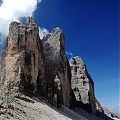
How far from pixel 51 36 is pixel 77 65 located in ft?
95.1

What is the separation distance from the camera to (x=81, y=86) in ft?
244

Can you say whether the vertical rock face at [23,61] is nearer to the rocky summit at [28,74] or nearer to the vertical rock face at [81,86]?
the rocky summit at [28,74]

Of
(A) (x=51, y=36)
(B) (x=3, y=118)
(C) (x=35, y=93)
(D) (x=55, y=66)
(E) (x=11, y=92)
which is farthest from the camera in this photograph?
(A) (x=51, y=36)

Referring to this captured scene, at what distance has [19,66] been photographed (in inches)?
1266

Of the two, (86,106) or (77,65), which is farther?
(77,65)

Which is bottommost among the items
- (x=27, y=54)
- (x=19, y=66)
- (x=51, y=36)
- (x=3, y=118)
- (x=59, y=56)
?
(x=3, y=118)

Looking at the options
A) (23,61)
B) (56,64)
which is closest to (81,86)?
(56,64)

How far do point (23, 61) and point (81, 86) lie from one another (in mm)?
45077

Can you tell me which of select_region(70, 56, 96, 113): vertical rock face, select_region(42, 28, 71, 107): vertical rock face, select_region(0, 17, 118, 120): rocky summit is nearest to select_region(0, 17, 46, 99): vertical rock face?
select_region(0, 17, 118, 120): rocky summit

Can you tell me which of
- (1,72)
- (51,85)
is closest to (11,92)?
(1,72)

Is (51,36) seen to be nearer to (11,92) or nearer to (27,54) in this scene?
(27,54)

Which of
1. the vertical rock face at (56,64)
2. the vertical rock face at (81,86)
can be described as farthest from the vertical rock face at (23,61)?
the vertical rock face at (81,86)

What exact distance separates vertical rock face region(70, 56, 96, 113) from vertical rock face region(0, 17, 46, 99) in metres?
35.3

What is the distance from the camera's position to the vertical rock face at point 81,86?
69.2 metres
